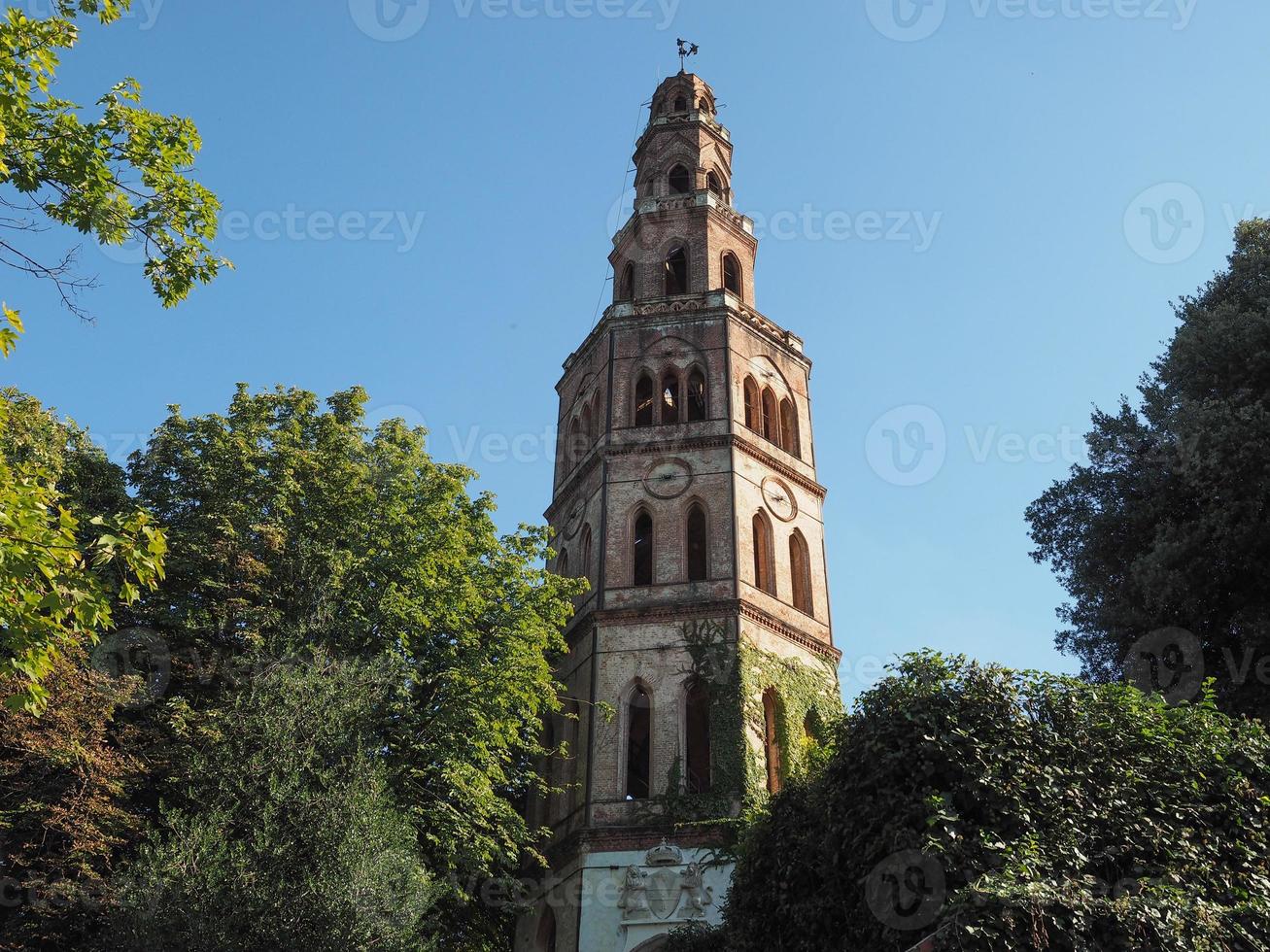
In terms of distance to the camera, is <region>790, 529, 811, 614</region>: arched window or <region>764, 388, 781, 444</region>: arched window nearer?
<region>790, 529, 811, 614</region>: arched window

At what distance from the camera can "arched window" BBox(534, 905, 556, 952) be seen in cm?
2316

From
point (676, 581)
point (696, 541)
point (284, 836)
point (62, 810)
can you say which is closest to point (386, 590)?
point (284, 836)

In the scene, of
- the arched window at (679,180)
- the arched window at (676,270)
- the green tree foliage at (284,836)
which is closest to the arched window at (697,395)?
the arched window at (676,270)

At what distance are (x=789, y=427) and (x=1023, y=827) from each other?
1887cm

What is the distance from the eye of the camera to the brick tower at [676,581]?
22.0 m

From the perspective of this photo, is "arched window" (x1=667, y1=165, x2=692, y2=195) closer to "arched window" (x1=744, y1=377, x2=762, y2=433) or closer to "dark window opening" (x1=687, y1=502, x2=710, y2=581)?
"arched window" (x1=744, y1=377, x2=762, y2=433)

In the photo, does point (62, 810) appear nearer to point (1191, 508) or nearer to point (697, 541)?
point (697, 541)

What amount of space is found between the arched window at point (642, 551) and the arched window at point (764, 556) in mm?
2584

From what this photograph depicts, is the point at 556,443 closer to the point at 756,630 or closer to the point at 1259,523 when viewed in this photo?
the point at 756,630

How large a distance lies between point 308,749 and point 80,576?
376 inches

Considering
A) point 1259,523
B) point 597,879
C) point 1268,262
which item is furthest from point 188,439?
point 1268,262

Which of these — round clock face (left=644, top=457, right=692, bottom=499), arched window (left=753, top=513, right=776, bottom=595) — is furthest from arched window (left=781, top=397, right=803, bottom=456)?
round clock face (left=644, top=457, right=692, bottom=499)

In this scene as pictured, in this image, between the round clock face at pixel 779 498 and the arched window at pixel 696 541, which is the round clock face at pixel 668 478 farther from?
the round clock face at pixel 779 498

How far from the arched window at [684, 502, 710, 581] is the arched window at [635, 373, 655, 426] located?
10.7ft
